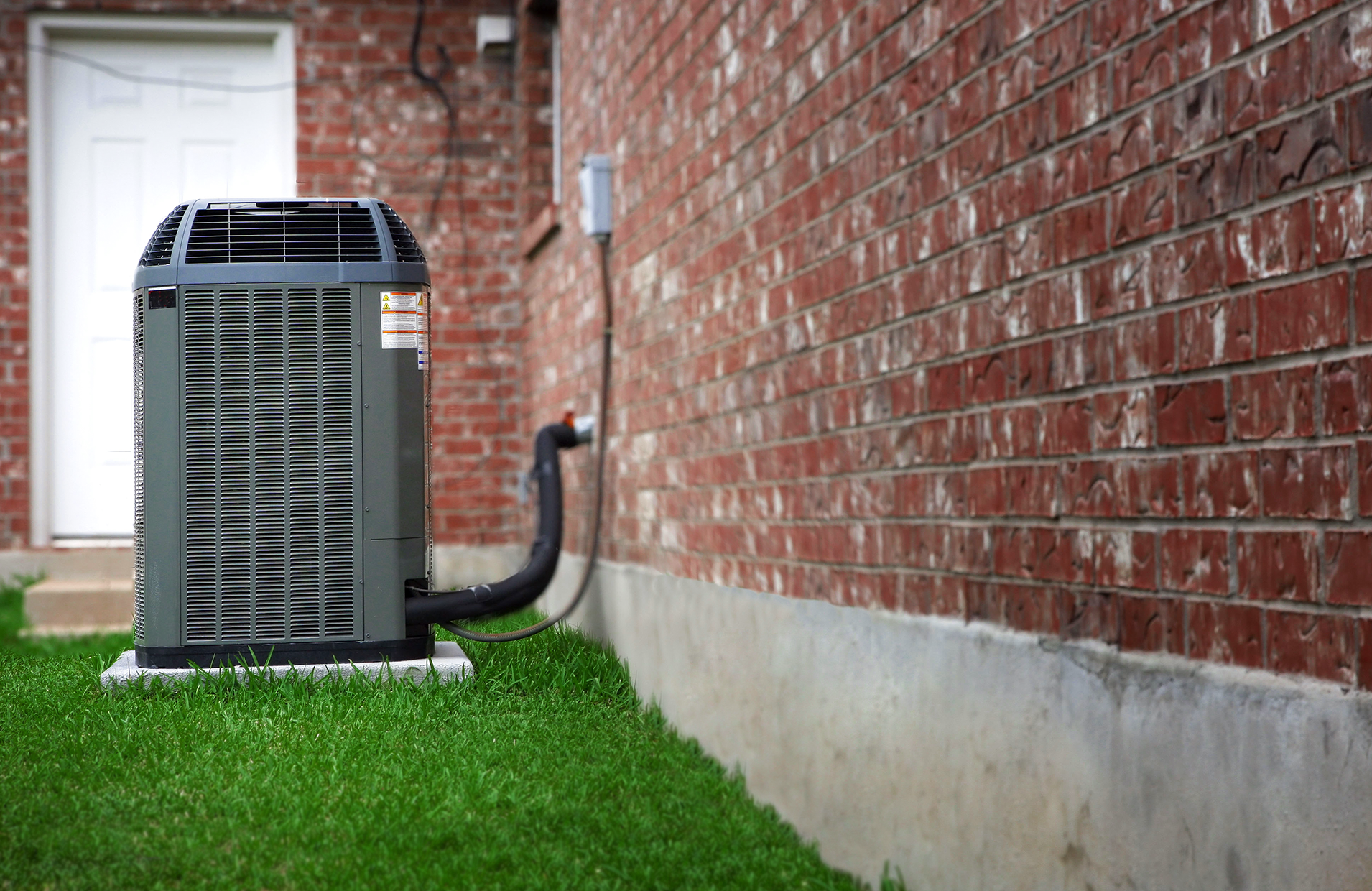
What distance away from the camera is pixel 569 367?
570 cm

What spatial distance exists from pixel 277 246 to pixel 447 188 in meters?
3.66

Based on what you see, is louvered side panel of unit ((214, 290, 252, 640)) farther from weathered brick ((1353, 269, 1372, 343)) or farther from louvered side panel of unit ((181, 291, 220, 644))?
weathered brick ((1353, 269, 1372, 343))

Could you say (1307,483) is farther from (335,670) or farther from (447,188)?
(447,188)

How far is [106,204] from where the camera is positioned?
7289mm

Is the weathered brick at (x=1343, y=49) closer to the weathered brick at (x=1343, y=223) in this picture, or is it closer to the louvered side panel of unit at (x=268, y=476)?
the weathered brick at (x=1343, y=223)

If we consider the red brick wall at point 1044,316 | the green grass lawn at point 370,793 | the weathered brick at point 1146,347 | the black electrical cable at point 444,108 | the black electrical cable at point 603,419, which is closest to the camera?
the red brick wall at point 1044,316

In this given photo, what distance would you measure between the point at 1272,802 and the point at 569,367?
4.40 m

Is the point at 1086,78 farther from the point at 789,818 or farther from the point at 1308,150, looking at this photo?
the point at 789,818

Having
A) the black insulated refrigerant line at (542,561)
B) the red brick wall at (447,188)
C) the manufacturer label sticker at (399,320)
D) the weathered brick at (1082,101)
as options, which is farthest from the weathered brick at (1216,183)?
the red brick wall at (447,188)

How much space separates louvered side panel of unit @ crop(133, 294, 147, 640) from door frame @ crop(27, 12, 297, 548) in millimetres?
3601

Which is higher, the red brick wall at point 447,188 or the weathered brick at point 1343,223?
the red brick wall at point 447,188

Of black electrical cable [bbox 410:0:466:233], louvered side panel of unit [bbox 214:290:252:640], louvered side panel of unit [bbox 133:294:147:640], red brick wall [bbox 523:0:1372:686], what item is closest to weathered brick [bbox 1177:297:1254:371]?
red brick wall [bbox 523:0:1372:686]

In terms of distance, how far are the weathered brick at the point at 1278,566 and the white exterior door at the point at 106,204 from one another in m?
6.52

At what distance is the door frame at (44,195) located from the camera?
710 centimetres
